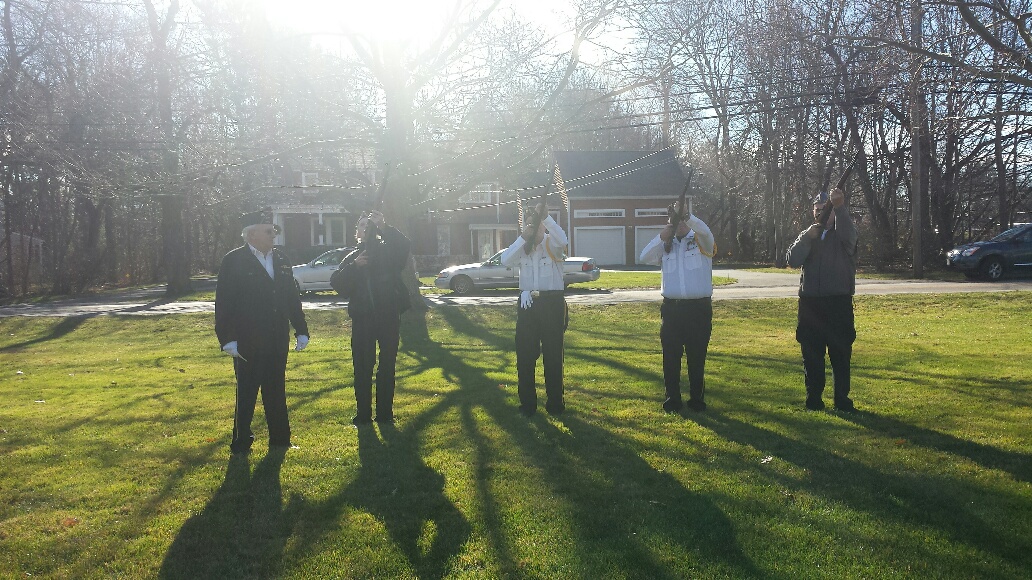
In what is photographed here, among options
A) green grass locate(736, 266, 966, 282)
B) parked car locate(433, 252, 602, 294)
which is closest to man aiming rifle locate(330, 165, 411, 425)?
parked car locate(433, 252, 602, 294)

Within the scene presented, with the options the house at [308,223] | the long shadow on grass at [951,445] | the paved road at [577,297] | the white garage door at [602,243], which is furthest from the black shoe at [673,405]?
the white garage door at [602,243]

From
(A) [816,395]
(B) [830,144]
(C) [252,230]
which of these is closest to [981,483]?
(A) [816,395]

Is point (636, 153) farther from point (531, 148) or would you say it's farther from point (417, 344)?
point (417, 344)

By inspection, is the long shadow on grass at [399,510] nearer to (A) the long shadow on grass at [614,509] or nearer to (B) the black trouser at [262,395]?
(A) the long shadow on grass at [614,509]

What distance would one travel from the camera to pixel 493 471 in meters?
5.53

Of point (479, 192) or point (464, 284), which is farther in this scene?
point (464, 284)

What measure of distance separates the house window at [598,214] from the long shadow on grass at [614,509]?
3988cm

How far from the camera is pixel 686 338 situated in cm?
714

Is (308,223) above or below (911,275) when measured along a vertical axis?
above

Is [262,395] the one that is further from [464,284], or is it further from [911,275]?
[911,275]

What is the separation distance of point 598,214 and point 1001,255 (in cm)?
2464

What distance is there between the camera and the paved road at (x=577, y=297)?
20.5 metres

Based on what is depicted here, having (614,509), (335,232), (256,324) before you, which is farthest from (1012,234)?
(335,232)

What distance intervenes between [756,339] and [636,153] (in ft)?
120
